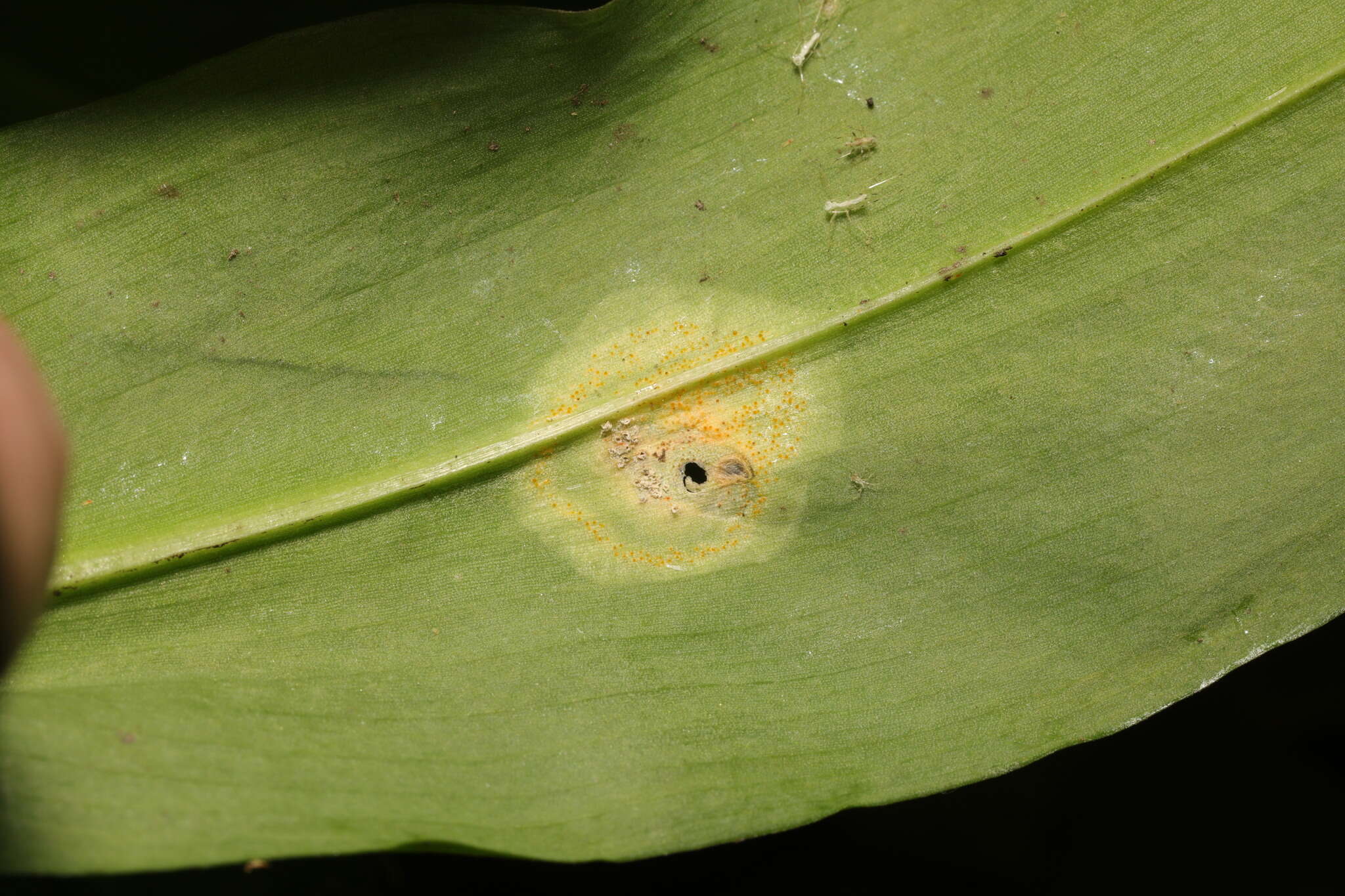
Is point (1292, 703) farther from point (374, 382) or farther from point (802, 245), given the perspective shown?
point (374, 382)

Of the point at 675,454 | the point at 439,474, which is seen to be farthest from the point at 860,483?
the point at 439,474

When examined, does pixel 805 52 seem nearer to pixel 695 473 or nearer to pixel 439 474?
Answer: pixel 695 473

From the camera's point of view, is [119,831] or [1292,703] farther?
[1292,703]

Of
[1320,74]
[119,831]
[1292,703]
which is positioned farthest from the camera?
[1292,703]

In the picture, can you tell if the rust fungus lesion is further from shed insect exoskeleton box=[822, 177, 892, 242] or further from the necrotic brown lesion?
shed insect exoskeleton box=[822, 177, 892, 242]

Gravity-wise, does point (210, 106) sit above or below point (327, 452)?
Answer: above

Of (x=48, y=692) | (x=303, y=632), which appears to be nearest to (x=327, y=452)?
(x=303, y=632)

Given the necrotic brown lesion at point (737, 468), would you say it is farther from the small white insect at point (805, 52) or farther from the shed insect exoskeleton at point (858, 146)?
the small white insect at point (805, 52)
